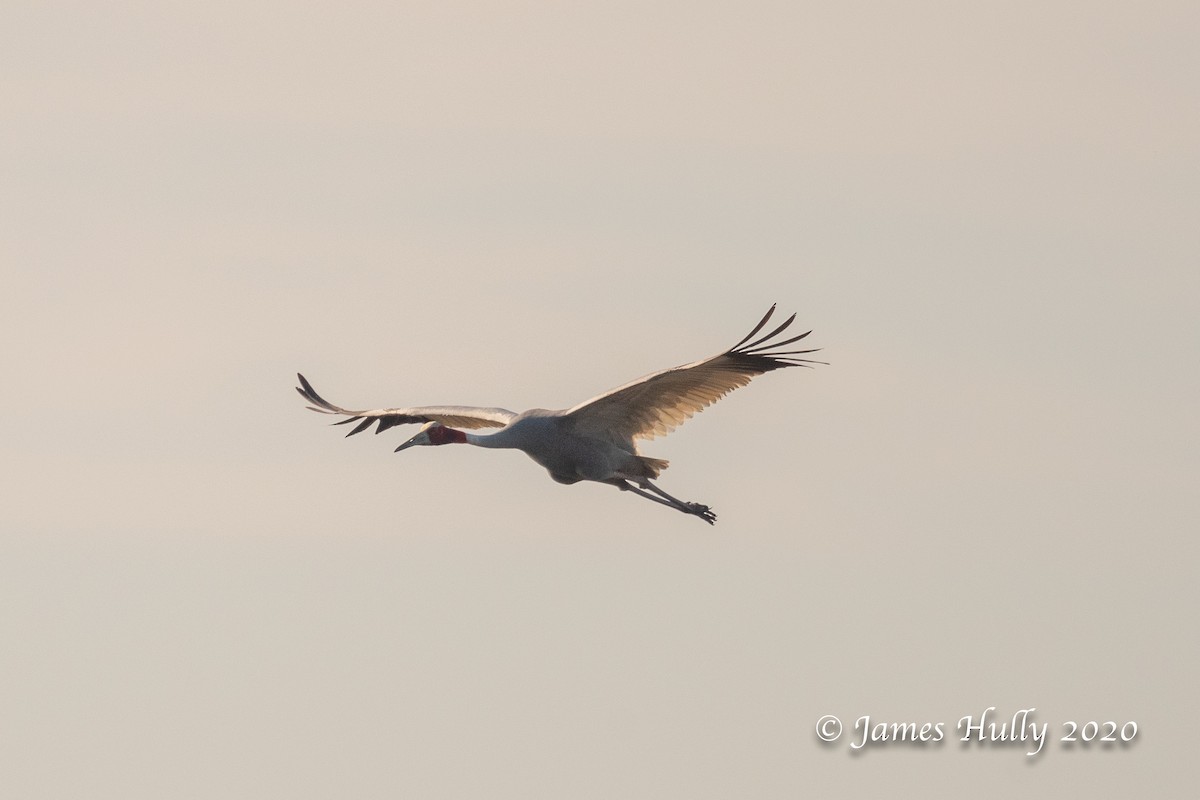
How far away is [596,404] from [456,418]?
249 inches

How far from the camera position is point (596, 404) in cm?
4944

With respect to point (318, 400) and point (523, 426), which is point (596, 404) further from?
point (318, 400)

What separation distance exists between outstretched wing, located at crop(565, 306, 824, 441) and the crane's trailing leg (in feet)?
4.23

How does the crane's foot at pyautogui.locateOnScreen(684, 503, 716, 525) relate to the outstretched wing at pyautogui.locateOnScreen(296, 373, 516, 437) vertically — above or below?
below

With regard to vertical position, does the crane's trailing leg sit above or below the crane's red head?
below

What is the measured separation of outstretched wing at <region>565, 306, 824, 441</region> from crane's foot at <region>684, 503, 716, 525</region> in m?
1.97

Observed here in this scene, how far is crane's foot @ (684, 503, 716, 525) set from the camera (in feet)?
172

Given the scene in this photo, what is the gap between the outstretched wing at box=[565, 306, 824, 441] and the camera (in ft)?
158

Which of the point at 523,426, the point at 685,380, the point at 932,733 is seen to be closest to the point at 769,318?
the point at 685,380

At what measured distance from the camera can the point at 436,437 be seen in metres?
52.6

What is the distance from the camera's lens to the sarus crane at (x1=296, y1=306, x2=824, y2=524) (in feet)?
159

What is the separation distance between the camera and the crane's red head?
52.4 meters

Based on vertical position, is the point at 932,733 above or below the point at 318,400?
below

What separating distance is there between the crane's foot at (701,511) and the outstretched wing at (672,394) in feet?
6.46
